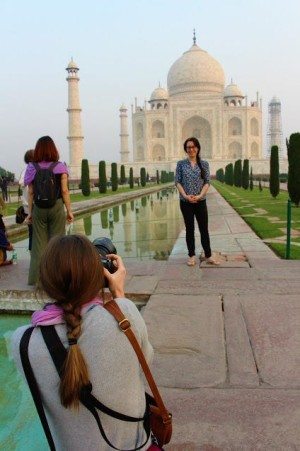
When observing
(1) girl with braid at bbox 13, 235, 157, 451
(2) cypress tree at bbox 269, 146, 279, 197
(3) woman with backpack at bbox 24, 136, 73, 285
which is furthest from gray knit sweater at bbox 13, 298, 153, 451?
(2) cypress tree at bbox 269, 146, 279, 197

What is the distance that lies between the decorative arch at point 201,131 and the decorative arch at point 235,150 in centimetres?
190

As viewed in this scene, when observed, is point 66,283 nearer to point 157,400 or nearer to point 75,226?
point 157,400

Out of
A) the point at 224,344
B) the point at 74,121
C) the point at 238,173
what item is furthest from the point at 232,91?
the point at 224,344

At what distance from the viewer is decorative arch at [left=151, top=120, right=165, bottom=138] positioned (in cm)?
4528

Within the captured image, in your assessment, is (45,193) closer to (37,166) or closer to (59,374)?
(37,166)

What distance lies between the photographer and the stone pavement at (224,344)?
1.38 metres

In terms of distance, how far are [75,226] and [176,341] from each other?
5.49 metres

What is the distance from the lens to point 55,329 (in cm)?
89

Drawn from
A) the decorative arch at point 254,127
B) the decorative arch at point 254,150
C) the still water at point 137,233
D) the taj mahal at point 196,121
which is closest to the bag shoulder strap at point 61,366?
the still water at point 137,233

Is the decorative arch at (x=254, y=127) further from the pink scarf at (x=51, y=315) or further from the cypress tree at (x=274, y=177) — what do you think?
the pink scarf at (x=51, y=315)

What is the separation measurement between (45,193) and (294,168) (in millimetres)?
7665

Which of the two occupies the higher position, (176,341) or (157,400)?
(157,400)

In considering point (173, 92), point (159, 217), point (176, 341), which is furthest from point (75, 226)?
point (173, 92)

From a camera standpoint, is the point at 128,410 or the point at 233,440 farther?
the point at 233,440
